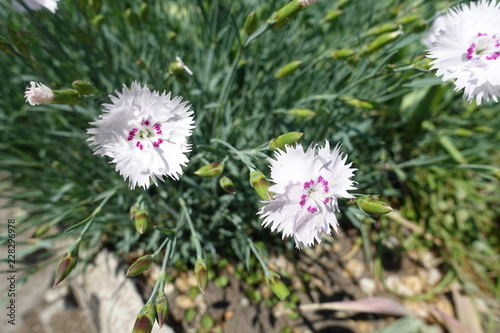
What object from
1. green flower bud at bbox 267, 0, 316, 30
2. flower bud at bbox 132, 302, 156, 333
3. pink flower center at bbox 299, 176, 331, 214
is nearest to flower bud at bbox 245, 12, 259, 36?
green flower bud at bbox 267, 0, 316, 30

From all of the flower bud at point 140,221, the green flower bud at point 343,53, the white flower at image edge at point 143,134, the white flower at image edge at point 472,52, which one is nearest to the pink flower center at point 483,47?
the white flower at image edge at point 472,52

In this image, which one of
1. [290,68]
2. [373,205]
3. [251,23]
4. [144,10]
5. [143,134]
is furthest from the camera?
[144,10]

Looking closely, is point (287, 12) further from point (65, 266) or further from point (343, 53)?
point (65, 266)

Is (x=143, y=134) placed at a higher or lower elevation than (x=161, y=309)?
higher

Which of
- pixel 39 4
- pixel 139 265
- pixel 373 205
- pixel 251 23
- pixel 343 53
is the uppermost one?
pixel 39 4

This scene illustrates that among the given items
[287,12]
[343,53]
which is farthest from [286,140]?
[343,53]

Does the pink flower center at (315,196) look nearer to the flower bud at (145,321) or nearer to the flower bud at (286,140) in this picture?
the flower bud at (286,140)
